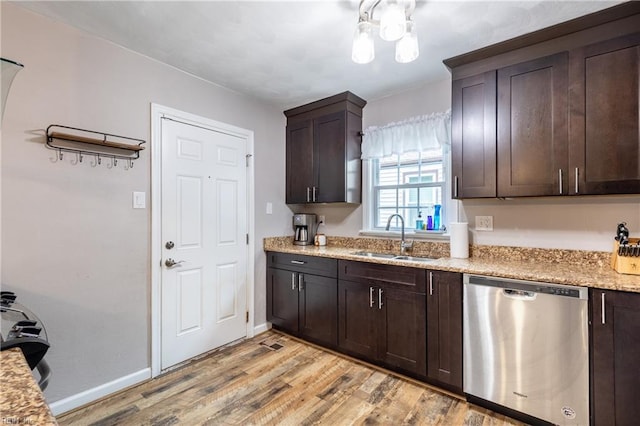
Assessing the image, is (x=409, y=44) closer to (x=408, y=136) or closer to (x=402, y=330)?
(x=408, y=136)

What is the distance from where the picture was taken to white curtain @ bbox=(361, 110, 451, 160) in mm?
2645

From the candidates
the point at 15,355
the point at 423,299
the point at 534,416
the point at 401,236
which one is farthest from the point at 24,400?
the point at 401,236

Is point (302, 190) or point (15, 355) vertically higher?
point (302, 190)

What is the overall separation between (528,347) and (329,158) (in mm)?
2222

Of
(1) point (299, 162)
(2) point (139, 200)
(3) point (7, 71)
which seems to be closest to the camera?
(3) point (7, 71)

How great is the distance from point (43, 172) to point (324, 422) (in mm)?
2300

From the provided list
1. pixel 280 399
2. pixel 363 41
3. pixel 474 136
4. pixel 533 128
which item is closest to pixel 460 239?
pixel 474 136

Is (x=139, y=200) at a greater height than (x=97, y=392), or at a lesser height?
greater

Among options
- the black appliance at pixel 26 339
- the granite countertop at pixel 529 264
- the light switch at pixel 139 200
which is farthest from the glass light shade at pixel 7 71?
the granite countertop at pixel 529 264

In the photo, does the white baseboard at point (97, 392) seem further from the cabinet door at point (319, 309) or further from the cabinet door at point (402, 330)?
the cabinet door at point (402, 330)

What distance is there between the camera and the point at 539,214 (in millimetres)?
2275

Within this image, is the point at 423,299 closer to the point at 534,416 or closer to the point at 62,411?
the point at 534,416

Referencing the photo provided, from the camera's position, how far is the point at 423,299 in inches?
86.9

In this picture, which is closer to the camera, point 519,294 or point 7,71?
point 7,71
